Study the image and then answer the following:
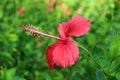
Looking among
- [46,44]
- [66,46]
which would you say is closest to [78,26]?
[66,46]

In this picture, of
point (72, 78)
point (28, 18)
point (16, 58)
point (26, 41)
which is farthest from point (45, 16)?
point (72, 78)

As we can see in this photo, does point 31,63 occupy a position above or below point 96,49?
below

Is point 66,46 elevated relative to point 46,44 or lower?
elevated

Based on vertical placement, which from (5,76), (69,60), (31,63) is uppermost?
(69,60)

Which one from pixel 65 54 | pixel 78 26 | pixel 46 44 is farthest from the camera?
pixel 46 44

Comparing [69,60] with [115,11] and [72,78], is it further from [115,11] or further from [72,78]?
[115,11]

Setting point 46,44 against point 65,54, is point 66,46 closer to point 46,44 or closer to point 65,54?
point 65,54

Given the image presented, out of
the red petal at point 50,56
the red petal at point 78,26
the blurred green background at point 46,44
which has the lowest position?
the blurred green background at point 46,44
